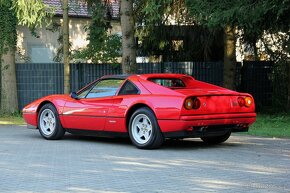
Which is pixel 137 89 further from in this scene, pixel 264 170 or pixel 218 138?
pixel 264 170

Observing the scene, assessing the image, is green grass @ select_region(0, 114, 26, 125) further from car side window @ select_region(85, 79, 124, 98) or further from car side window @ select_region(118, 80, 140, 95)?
car side window @ select_region(118, 80, 140, 95)

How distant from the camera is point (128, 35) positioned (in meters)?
16.8

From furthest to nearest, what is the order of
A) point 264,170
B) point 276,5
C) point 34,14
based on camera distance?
point 34,14, point 276,5, point 264,170

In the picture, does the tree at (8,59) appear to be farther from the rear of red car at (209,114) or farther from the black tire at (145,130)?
the rear of red car at (209,114)

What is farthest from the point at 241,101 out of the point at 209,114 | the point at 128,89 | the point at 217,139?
the point at 128,89

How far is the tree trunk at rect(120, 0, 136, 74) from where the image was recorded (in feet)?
54.7

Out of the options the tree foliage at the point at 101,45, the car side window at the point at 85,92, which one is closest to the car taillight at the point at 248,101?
the car side window at the point at 85,92

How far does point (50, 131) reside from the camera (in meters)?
11.6

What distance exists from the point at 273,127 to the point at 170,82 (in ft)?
15.3

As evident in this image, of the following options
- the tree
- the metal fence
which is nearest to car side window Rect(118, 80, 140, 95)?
the tree

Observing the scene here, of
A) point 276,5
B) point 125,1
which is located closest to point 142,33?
point 125,1

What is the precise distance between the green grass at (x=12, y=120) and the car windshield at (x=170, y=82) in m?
6.69

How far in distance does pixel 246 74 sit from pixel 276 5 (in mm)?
8064

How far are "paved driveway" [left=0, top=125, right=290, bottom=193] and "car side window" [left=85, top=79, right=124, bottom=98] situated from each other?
1049mm
